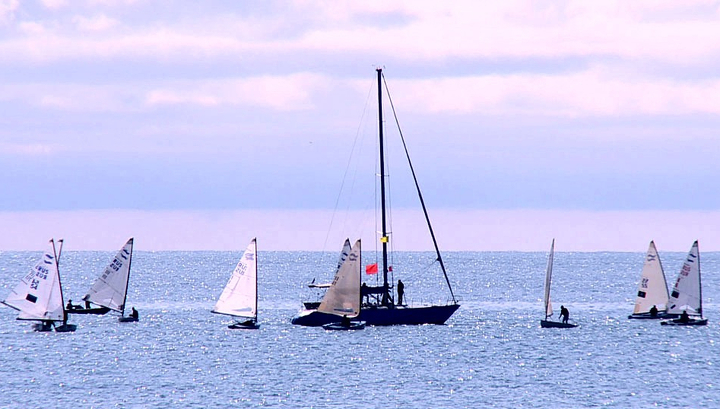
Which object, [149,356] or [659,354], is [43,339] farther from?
[659,354]

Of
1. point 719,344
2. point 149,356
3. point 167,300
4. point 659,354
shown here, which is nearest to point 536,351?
point 659,354

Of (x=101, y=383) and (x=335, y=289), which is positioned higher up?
(x=335, y=289)

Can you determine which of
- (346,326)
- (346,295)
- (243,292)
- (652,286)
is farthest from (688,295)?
(243,292)

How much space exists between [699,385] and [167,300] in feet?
270

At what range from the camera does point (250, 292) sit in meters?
→ 81.6

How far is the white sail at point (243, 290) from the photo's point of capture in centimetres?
8056

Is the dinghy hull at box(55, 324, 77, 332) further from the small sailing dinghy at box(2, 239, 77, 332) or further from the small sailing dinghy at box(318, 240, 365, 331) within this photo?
the small sailing dinghy at box(318, 240, 365, 331)

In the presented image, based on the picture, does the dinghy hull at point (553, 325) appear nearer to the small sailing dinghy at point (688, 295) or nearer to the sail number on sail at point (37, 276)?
the small sailing dinghy at point (688, 295)

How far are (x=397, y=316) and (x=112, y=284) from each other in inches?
936

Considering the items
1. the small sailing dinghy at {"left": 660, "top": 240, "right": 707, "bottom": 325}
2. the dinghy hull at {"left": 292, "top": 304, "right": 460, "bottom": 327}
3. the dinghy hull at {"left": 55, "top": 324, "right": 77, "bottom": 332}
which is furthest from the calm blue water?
the small sailing dinghy at {"left": 660, "top": 240, "right": 707, "bottom": 325}

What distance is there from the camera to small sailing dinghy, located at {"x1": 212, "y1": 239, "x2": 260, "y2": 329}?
264 ft

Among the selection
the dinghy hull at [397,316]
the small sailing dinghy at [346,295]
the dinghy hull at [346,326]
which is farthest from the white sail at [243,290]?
the dinghy hull at [346,326]

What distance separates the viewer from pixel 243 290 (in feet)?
267

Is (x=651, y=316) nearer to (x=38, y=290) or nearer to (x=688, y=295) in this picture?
(x=688, y=295)
